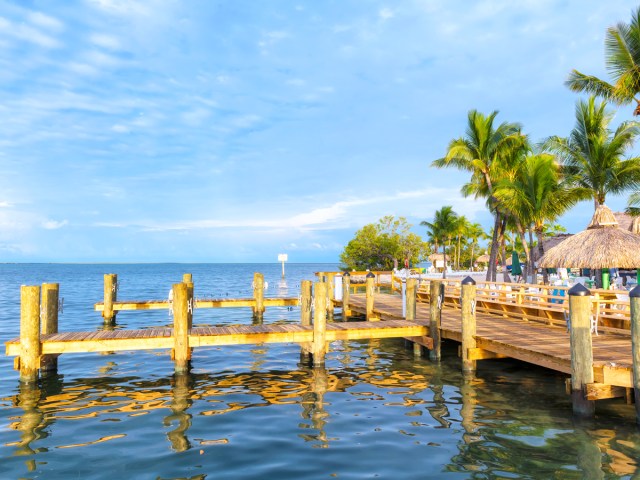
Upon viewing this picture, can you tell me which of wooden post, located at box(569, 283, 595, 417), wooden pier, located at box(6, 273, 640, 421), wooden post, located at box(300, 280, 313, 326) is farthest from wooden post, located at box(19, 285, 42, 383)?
wooden post, located at box(569, 283, 595, 417)

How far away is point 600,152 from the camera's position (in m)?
24.2

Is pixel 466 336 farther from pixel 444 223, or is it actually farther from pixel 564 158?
pixel 444 223

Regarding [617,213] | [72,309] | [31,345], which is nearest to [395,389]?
[31,345]

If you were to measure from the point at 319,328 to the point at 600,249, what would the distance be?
10.6 meters

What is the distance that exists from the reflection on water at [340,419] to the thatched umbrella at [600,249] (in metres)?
6.04

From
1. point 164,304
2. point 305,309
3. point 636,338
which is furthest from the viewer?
point 164,304

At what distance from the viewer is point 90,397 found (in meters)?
10.7

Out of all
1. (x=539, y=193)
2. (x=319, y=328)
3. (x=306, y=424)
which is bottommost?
(x=306, y=424)

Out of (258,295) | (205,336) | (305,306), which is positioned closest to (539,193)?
(258,295)

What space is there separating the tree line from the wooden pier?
11.2 m

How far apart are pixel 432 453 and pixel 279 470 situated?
2.36 meters

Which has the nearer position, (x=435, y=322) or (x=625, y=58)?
(x=435, y=322)

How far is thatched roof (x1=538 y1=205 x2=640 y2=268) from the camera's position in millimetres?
16234

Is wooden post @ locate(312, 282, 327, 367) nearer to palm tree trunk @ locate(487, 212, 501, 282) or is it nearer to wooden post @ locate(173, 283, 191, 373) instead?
wooden post @ locate(173, 283, 191, 373)
